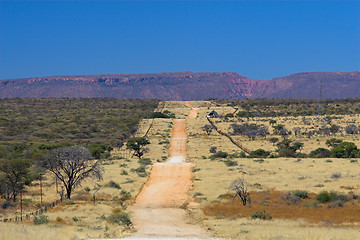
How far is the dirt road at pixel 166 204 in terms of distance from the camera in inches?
762

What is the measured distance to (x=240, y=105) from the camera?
136 m

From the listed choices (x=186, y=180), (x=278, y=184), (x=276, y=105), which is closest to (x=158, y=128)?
(x=186, y=180)

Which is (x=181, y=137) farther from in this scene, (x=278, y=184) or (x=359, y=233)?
(x=359, y=233)

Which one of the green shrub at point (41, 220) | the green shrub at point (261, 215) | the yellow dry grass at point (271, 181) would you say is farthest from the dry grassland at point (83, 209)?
the green shrub at point (261, 215)

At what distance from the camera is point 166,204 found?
27.6 m

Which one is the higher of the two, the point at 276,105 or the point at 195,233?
the point at 276,105

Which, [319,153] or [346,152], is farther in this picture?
[319,153]

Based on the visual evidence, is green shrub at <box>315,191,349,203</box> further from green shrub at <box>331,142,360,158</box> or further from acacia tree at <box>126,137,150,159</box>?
acacia tree at <box>126,137,150,159</box>

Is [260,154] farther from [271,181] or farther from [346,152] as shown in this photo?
[271,181]

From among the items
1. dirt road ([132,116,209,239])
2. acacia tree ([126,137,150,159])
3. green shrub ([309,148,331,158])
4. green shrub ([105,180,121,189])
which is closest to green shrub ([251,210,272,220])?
dirt road ([132,116,209,239])

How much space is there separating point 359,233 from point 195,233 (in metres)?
6.81

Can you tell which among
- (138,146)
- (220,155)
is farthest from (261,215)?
(138,146)

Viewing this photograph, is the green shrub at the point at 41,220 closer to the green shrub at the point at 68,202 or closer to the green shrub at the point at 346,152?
the green shrub at the point at 68,202

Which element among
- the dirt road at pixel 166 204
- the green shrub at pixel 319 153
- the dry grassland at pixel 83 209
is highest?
the green shrub at pixel 319 153
